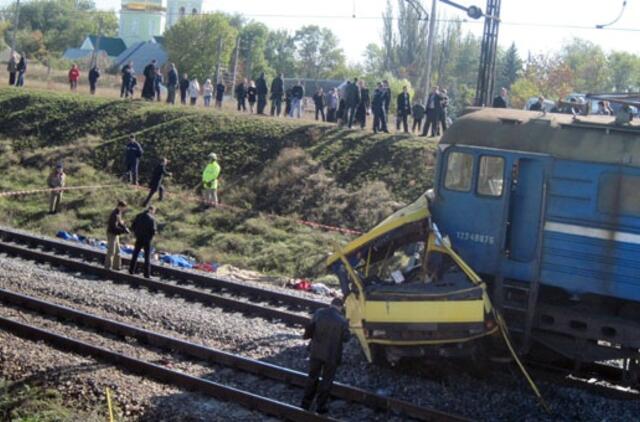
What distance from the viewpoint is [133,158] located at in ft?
101

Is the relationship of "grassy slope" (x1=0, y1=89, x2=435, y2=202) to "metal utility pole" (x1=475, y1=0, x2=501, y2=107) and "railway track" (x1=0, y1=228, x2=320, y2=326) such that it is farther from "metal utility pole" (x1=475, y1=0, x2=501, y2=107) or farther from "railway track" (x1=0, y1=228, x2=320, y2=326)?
"railway track" (x1=0, y1=228, x2=320, y2=326)

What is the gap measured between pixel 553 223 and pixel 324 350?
375cm

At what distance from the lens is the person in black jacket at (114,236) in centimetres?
1936

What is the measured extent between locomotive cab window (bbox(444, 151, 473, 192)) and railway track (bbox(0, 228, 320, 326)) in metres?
3.96

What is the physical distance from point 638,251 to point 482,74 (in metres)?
9.61

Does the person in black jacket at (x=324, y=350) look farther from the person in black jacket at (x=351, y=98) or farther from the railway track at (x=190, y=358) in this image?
the person in black jacket at (x=351, y=98)

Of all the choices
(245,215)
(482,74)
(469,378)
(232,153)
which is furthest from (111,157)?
(469,378)

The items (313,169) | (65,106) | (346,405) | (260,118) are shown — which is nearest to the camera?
(346,405)

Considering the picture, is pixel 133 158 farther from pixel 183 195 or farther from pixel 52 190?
pixel 52 190

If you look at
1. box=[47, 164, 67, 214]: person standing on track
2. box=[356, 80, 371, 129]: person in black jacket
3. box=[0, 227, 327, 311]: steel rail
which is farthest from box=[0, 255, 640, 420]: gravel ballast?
box=[356, 80, 371, 129]: person in black jacket

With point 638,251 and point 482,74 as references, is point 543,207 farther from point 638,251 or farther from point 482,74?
point 482,74

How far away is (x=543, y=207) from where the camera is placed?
41.9 ft

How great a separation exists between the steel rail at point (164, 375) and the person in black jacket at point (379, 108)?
18.6m

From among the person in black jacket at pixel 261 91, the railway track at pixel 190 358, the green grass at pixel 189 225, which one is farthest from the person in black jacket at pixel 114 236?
the person in black jacket at pixel 261 91
